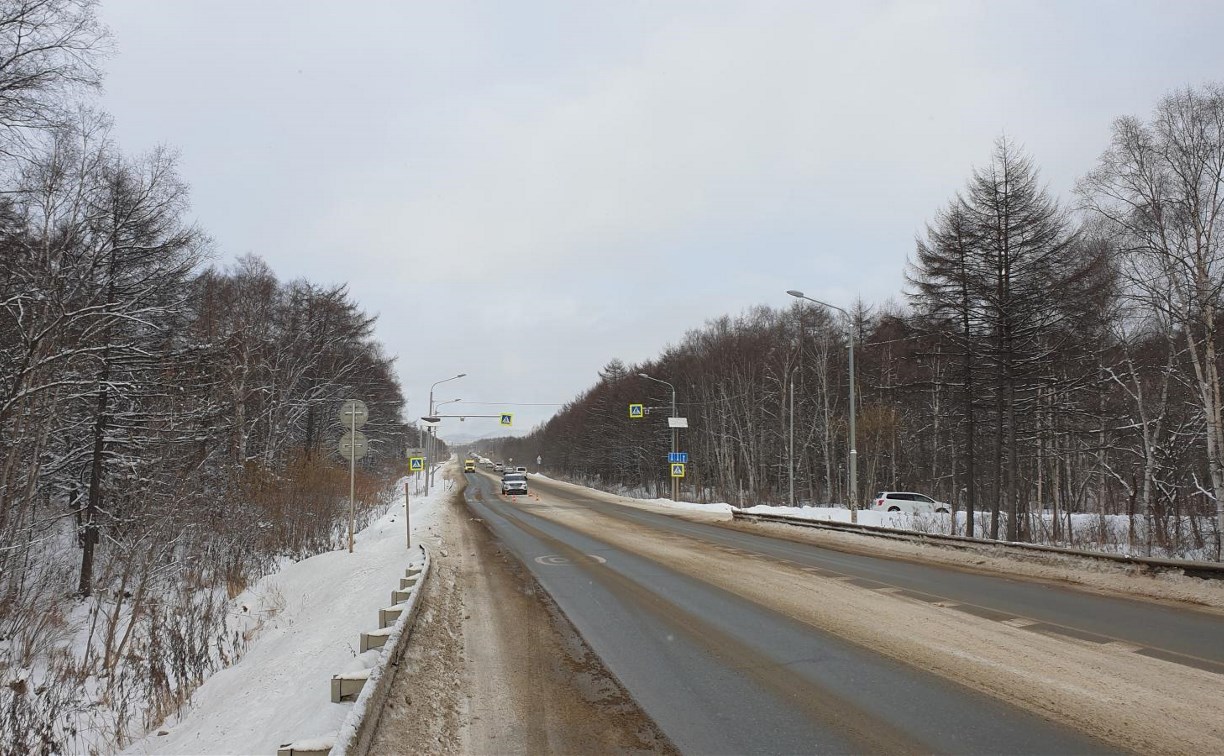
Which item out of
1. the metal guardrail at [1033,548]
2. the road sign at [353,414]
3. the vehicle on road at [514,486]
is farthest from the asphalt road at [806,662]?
the vehicle on road at [514,486]

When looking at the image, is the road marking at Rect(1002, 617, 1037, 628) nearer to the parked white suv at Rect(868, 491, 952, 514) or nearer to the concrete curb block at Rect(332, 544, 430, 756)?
the concrete curb block at Rect(332, 544, 430, 756)

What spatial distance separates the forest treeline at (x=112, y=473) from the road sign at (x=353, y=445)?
3058 mm

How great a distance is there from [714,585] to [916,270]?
56.3ft

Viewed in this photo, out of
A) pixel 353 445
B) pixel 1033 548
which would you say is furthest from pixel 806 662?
pixel 353 445

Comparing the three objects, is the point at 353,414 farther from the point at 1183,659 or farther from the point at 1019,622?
the point at 1183,659

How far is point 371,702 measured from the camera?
4141mm

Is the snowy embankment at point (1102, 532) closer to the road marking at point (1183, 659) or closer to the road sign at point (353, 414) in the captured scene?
the road marking at point (1183, 659)

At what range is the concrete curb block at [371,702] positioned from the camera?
3.54 meters

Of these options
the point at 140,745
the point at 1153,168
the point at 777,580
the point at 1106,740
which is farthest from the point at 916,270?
the point at 140,745

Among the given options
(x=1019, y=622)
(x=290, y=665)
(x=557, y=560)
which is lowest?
(x=557, y=560)

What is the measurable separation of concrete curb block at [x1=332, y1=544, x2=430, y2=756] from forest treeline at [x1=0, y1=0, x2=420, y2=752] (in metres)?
4.10

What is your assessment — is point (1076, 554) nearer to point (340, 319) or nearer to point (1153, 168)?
point (1153, 168)

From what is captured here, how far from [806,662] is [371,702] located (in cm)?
403

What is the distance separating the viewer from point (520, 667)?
20.5ft
